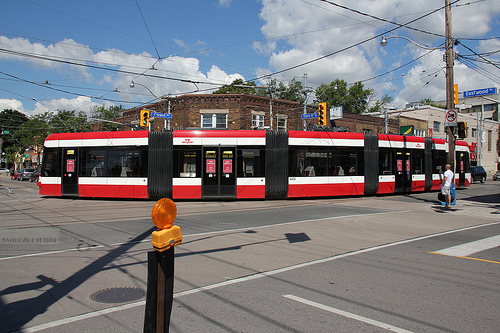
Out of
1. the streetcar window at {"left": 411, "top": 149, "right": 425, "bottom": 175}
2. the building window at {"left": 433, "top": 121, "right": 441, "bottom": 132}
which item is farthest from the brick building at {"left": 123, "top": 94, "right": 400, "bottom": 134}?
the building window at {"left": 433, "top": 121, "right": 441, "bottom": 132}

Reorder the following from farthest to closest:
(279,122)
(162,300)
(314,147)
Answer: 1. (279,122)
2. (314,147)
3. (162,300)

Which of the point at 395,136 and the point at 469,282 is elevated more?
the point at 395,136

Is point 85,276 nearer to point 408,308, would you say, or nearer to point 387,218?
point 408,308

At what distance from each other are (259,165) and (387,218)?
715 cm

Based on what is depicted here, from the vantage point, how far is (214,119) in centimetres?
3306

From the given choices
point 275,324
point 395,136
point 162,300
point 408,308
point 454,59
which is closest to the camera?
point 162,300

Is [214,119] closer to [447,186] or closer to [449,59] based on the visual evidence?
[449,59]

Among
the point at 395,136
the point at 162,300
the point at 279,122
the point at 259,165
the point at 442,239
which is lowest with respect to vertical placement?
the point at 442,239

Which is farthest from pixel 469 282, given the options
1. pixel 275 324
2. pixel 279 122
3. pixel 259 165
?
pixel 279 122

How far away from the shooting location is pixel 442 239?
8891 millimetres

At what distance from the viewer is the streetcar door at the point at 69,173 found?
59.9 feet

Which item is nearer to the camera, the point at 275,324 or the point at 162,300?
the point at 162,300

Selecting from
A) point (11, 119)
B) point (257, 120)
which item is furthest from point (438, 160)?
point (11, 119)

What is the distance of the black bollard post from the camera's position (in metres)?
2.47
